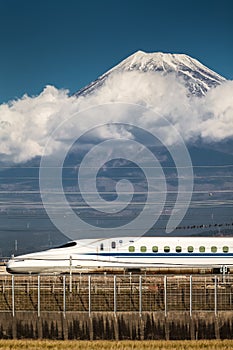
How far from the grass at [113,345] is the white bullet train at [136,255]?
23511 mm

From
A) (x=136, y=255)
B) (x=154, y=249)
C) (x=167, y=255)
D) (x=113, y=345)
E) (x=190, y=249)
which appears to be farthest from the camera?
(x=190, y=249)

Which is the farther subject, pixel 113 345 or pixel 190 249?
pixel 190 249

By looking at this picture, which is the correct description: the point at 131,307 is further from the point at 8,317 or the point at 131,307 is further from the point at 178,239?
the point at 178,239

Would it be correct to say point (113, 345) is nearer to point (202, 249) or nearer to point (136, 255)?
point (136, 255)

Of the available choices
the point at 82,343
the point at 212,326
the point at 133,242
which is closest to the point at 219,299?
the point at 212,326

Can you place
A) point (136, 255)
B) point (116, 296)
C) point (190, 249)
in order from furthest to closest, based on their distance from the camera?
1. point (190, 249)
2. point (136, 255)
3. point (116, 296)

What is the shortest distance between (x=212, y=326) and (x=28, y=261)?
2626 centimetres

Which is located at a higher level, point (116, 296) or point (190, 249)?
point (190, 249)

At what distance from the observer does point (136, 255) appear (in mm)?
62000

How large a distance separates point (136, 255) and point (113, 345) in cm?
2464

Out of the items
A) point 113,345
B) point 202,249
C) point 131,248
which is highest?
point 131,248

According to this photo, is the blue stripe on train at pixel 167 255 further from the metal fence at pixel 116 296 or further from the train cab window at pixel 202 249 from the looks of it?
the metal fence at pixel 116 296

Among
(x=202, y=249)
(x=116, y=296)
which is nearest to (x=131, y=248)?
(x=202, y=249)

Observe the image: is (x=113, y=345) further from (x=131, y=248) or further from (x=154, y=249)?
A: (x=154, y=249)
